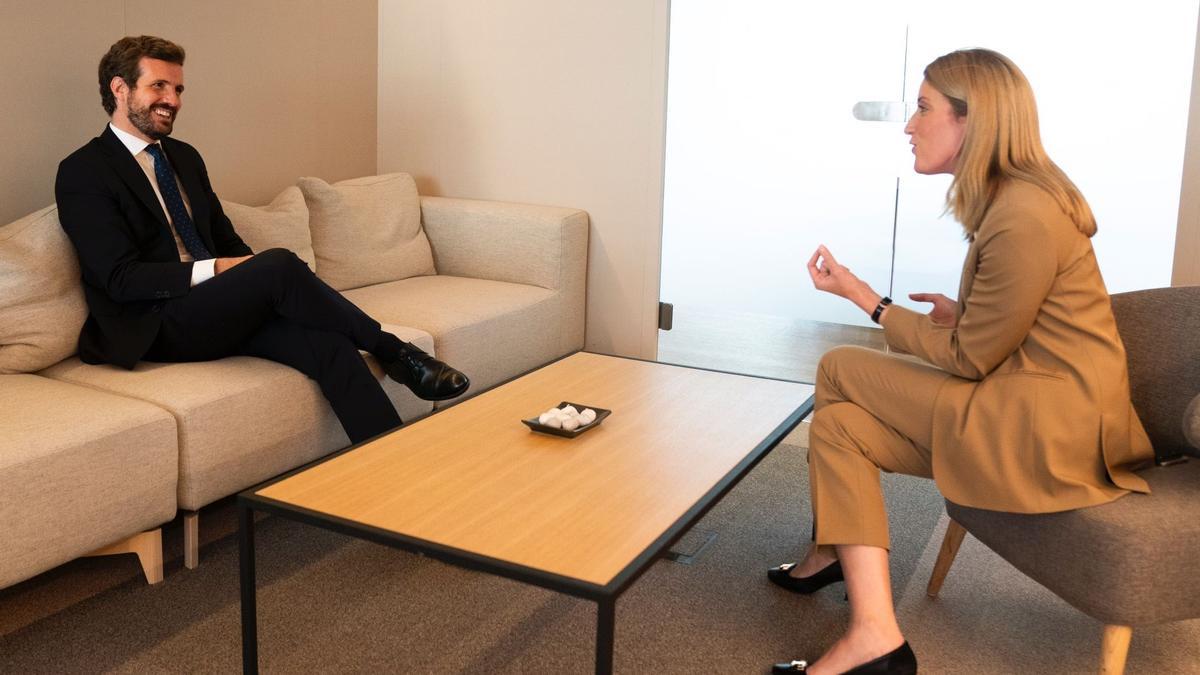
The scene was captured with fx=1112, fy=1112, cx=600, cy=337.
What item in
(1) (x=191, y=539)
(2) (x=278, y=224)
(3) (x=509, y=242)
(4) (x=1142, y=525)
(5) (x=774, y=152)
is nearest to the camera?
(4) (x=1142, y=525)

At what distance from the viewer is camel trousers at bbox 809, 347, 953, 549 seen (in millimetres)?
2229

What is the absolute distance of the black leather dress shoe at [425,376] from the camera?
305 cm

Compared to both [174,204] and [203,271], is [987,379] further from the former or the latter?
[174,204]

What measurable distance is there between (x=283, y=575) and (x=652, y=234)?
222cm

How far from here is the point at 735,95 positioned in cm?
412

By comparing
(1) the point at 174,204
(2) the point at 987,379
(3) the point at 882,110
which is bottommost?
(2) the point at 987,379

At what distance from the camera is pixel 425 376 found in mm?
3066

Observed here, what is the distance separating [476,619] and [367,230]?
6.75 feet

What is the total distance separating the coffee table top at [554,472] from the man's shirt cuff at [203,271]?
85 cm

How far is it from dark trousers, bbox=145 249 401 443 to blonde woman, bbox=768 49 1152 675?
1.28 metres

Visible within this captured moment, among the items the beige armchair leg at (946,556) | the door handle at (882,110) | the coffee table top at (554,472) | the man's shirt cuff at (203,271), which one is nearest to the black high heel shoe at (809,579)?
the beige armchair leg at (946,556)

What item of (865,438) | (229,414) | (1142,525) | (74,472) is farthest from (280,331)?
(1142,525)

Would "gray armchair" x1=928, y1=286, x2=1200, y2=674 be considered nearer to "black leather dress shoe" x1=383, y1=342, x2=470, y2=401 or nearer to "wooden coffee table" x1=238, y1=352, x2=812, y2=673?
"wooden coffee table" x1=238, y1=352, x2=812, y2=673

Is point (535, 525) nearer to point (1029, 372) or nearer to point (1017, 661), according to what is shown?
point (1029, 372)
